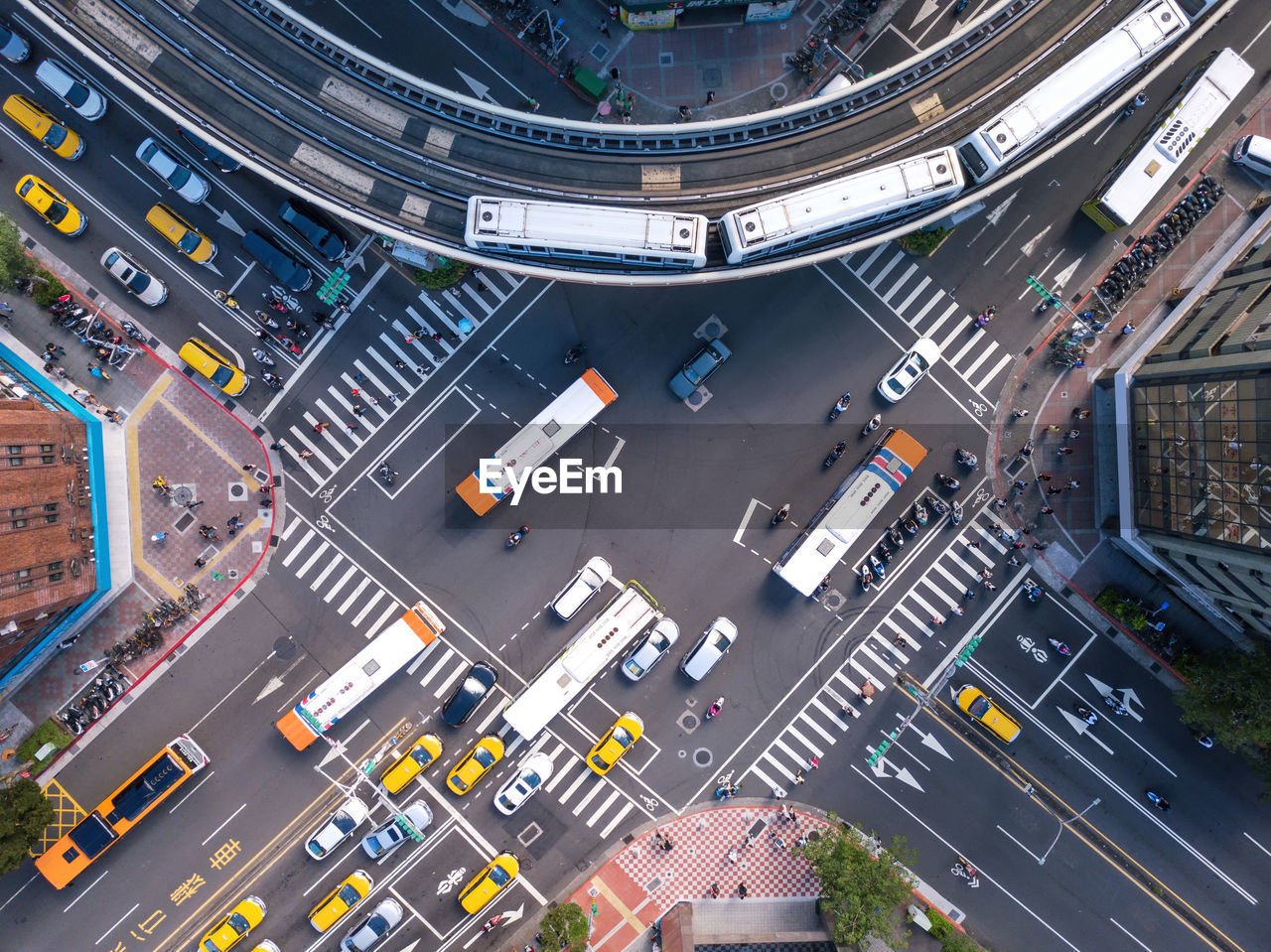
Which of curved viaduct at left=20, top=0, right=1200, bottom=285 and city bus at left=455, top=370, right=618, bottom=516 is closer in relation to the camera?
curved viaduct at left=20, top=0, right=1200, bottom=285

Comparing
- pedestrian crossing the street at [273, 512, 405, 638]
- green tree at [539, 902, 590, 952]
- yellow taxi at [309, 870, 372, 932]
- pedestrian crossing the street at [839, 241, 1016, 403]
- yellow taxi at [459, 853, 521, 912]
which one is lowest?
yellow taxi at [309, 870, 372, 932]

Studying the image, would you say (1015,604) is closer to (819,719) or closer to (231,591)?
(819,719)

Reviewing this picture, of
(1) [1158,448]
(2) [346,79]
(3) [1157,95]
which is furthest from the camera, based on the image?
(3) [1157,95]

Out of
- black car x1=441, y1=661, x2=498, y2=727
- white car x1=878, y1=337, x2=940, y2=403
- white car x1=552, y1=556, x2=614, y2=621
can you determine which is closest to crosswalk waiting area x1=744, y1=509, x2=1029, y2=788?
white car x1=878, y1=337, x2=940, y2=403

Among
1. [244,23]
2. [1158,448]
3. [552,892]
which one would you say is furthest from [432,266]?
[1158,448]

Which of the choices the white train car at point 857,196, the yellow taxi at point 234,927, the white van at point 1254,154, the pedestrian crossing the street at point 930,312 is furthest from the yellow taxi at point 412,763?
the white van at point 1254,154

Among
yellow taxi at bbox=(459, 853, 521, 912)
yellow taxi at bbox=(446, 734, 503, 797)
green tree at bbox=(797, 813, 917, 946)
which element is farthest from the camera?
yellow taxi at bbox=(446, 734, 503, 797)

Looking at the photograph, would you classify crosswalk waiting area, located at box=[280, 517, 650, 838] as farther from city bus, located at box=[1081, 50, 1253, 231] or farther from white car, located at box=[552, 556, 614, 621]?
city bus, located at box=[1081, 50, 1253, 231]
